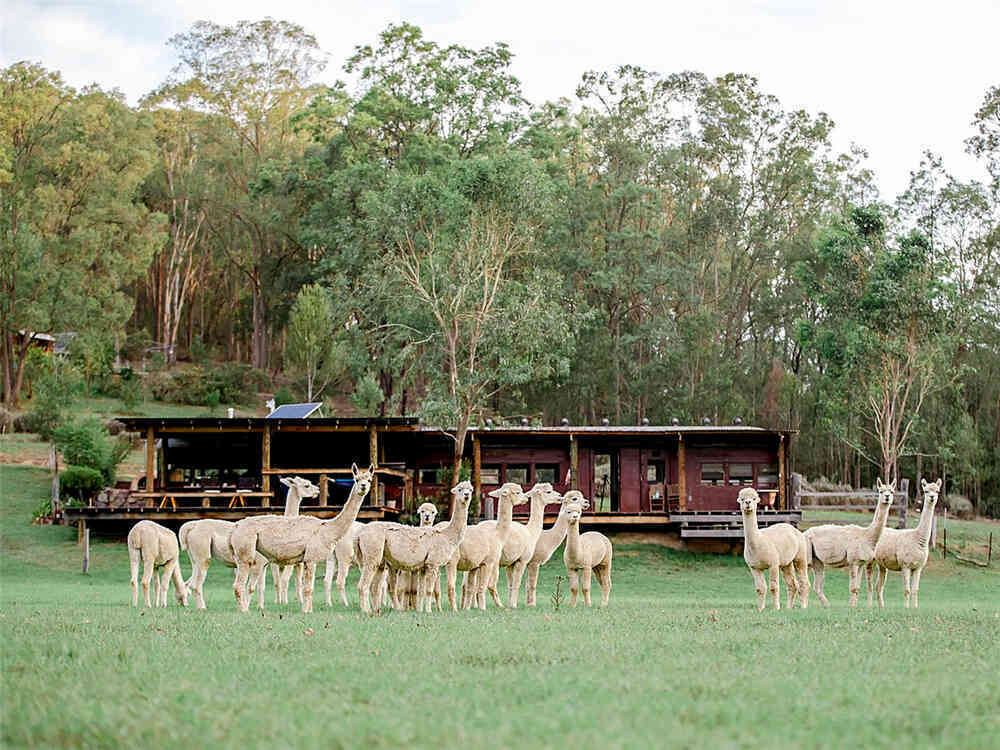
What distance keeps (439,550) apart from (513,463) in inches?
991

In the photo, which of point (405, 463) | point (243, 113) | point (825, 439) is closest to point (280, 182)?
point (243, 113)

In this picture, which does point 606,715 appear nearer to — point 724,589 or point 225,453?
point 724,589

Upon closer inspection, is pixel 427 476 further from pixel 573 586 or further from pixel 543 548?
pixel 573 586

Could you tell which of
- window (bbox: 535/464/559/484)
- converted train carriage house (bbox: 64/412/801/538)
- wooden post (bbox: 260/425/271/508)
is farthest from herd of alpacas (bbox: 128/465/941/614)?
window (bbox: 535/464/559/484)

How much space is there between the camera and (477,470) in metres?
40.1

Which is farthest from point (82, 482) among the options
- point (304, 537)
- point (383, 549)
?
point (383, 549)

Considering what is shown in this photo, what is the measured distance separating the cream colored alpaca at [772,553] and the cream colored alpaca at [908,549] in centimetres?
150

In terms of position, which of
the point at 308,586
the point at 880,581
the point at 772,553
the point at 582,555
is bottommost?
the point at 880,581

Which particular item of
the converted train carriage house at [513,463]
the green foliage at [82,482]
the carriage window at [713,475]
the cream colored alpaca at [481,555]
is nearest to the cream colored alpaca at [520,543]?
the cream colored alpaca at [481,555]

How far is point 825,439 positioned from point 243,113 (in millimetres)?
39863

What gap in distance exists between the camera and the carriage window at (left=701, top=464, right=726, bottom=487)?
4081 centimetres

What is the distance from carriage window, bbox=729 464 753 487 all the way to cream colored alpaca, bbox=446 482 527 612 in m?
23.5

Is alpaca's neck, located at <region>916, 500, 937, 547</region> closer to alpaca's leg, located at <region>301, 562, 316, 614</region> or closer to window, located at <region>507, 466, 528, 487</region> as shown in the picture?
alpaca's leg, located at <region>301, 562, 316, 614</region>

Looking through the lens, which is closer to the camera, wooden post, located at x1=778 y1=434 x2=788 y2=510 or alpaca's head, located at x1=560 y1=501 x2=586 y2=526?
alpaca's head, located at x1=560 y1=501 x2=586 y2=526
